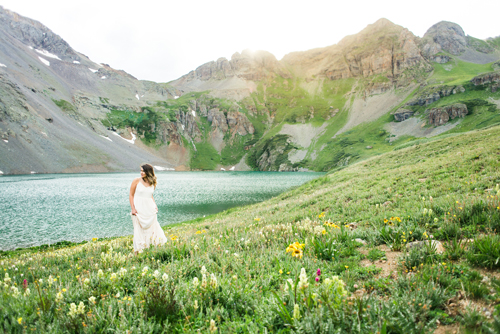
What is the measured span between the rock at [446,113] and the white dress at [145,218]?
747 ft

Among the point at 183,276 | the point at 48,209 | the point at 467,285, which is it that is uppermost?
the point at 467,285

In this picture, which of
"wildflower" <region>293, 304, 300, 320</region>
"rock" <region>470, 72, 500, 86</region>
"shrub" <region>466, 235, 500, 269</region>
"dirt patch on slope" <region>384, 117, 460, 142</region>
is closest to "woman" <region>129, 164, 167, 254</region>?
"wildflower" <region>293, 304, 300, 320</region>

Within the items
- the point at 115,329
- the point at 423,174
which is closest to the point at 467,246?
the point at 115,329

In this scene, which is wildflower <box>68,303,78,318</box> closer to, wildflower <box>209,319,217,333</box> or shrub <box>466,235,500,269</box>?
wildflower <box>209,319,217,333</box>

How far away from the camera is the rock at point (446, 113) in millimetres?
164500

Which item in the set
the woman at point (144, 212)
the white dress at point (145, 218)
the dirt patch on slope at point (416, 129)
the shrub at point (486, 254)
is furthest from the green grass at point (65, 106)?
the dirt patch on slope at point (416, 129)

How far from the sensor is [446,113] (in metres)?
170

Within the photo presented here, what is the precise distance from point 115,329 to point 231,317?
157cm

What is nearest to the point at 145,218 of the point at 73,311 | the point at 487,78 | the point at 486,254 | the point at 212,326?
the point at 73,311

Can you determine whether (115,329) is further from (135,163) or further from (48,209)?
(135,163)

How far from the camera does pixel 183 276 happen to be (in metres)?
4.73

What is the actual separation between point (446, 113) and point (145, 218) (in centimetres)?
23162

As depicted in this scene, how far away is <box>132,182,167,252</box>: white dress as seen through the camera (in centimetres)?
830

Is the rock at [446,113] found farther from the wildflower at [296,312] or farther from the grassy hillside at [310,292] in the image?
the wildflower at [296,312]
